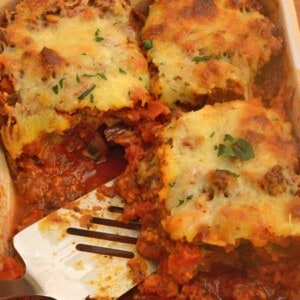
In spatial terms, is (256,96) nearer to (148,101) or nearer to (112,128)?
(148,101)

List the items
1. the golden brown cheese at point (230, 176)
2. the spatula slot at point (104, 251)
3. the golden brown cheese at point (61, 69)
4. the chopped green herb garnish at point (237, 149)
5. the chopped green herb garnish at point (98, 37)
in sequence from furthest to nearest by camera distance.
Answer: the chopped green herb garnish at point (98, 37) < the golden brown cheese at point (61, 69) < the spatula slot at point (104, 251) < the chopped green herb garnish at point (237, 149) < the golden brown cheese at point (230, 176)

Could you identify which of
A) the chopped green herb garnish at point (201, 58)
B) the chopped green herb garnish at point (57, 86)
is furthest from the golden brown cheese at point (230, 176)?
the chopped green herb garnish at point (57, 86)

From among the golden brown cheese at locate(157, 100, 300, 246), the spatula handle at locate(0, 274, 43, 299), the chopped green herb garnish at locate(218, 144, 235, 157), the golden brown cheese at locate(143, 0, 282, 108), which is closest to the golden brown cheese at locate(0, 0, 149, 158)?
the golden brown cheese at locate(143, 0, 282, 108)

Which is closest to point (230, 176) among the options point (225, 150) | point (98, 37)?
point (225, 150)

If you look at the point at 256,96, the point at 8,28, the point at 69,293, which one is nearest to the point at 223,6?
the point at 256,96

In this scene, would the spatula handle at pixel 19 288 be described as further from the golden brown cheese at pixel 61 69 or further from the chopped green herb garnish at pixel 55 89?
the chopped green herb garnish at pixel 55 89

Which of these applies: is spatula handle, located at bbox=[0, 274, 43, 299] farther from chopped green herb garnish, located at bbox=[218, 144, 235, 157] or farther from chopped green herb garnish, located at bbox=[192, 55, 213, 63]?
chopped green herb garnish, located at bbox=[192, 55, 213, 63]
